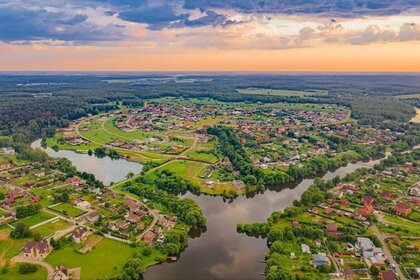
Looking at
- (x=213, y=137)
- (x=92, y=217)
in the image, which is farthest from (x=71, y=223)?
(x=213, y=137)

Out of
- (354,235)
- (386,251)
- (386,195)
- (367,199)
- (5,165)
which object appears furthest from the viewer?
(5,165)

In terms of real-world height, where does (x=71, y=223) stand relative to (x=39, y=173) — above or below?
below

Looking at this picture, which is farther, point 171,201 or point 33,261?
point 171,201

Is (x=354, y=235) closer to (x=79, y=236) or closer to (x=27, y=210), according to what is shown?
(x=79, y=236)

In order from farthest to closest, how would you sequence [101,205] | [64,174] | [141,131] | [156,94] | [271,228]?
1. [156,94]
2. [141,131]
3. [64,174]
4. [101,205]
5. [271,228]

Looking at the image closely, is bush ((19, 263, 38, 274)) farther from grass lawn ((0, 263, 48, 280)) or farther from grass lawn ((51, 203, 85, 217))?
grass lawn ((51, 203, 85, 217))

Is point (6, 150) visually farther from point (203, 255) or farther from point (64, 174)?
point (203, 255)

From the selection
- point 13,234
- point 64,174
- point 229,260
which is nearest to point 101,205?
point 13,234
